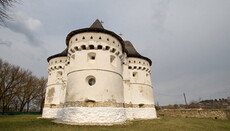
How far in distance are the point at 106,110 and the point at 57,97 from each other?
10365 mm

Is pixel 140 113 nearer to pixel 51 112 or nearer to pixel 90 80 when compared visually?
pixel 90 80

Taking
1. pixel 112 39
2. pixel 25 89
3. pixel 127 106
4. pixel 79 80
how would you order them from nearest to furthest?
1. pixel 79 80
2. pixel 112 39
3. pixel 127 106
4. pixel 25 89

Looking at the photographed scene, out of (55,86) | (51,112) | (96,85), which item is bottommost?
(51,112)

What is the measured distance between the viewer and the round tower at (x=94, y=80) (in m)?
10.7

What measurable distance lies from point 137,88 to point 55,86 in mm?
11793

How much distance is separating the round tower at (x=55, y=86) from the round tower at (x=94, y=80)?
6.08 metres

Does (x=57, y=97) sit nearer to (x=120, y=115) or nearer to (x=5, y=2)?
(x=120, y=115)

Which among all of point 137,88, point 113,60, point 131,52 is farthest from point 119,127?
point 131,52

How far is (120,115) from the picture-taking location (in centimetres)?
1172

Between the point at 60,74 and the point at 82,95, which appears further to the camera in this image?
the point at 60,74

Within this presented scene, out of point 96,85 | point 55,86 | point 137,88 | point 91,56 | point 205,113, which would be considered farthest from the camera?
point 205,113

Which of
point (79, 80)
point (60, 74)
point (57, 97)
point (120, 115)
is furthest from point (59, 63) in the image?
point (120, 115)

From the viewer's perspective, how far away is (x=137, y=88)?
1772 cm

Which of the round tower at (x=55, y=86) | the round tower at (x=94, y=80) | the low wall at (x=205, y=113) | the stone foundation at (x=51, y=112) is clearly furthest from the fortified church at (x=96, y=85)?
the low wall at (x=205, y=113)
